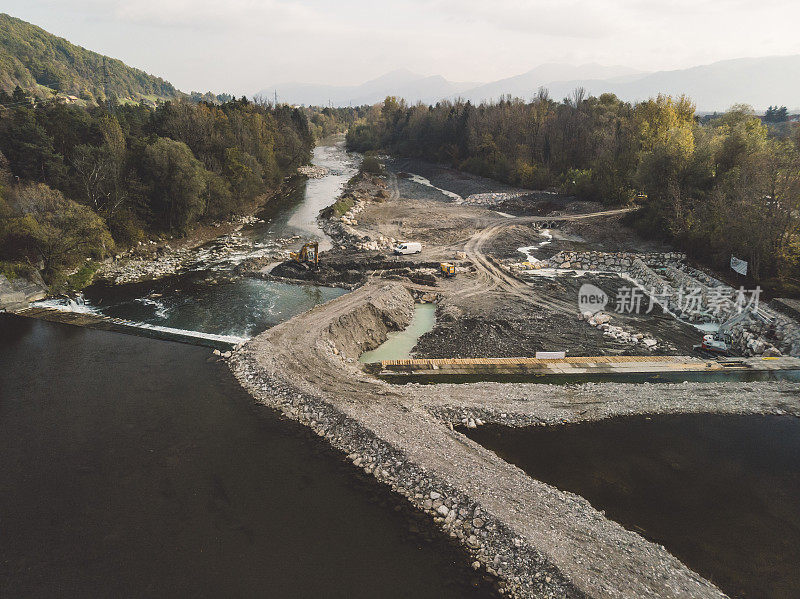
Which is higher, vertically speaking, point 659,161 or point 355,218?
point 659,161

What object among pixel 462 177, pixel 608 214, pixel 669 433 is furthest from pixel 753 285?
pixel 462 177

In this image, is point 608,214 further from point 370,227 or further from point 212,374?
point 212,374

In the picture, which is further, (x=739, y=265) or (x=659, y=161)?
(x=659, y=161)

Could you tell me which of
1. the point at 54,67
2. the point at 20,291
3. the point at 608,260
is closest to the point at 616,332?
the point at 608,260

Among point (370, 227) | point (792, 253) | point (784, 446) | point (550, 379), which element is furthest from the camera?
point (370, 227)

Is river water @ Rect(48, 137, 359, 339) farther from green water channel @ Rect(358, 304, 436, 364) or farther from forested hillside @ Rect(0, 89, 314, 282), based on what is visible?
green water channel @ Rect(358, 304, 436, 364)

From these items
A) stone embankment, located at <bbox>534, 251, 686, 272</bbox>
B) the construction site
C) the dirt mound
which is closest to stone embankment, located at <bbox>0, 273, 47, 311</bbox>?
the construction site

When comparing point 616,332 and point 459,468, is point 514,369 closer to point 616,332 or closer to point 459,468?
point 459,468
